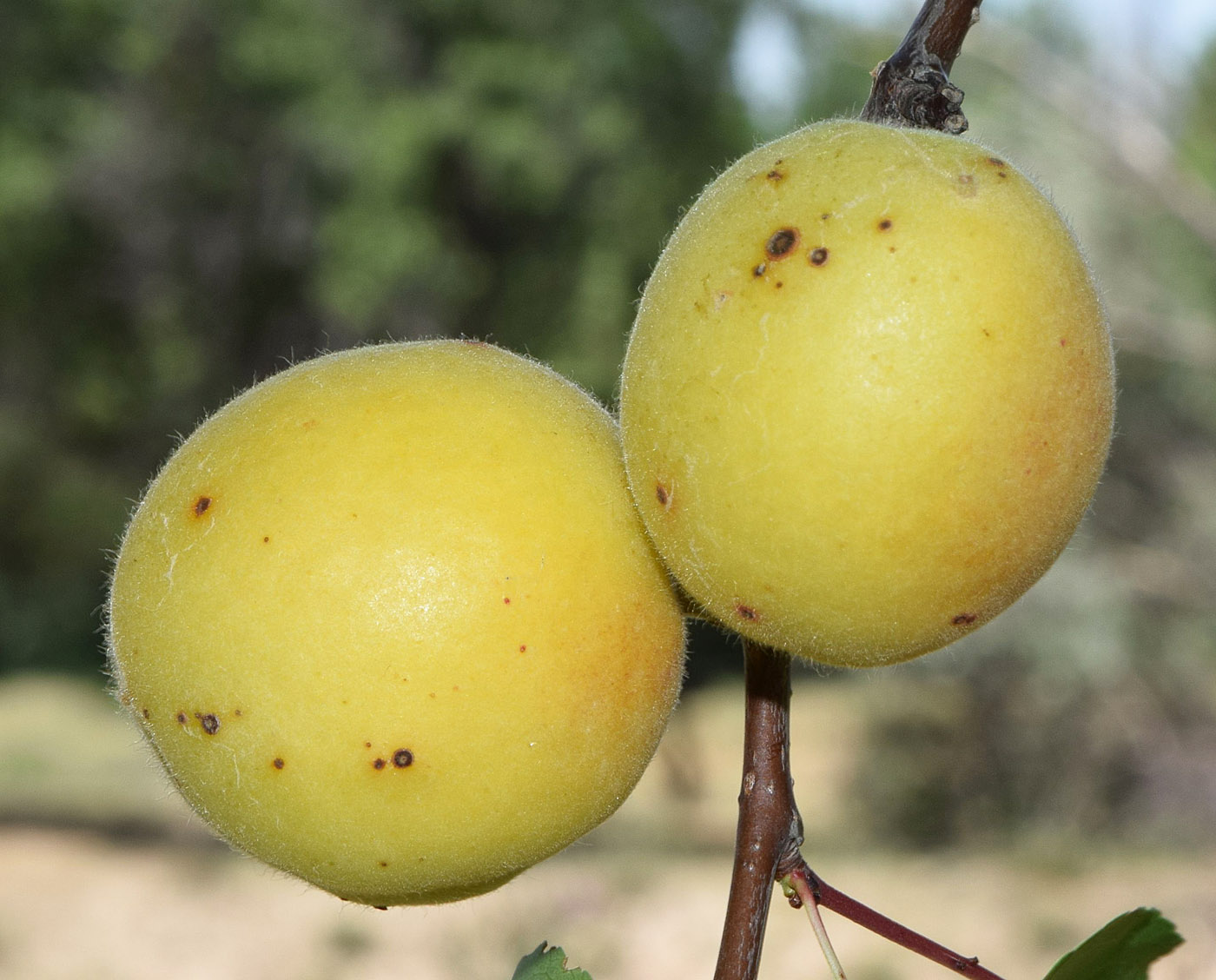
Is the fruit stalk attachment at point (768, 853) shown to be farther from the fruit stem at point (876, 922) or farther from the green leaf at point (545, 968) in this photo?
the green leaf at point (545, 968)

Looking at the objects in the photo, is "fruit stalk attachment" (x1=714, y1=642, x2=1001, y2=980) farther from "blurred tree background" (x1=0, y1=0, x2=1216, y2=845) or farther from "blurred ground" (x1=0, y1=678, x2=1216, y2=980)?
"blurred tree background" (x1=0, y1=0, x2=1216, y2=845)

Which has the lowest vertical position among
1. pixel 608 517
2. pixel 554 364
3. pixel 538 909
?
pixel 608 517

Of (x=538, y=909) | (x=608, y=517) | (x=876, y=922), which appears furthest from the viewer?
(x=538, y=909)

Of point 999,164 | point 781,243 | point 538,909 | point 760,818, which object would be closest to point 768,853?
point 760,818

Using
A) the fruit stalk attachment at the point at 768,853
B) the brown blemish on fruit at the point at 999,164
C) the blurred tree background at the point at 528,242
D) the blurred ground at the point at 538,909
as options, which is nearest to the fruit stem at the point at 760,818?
the fruit stalk attachment at the point at 768,853

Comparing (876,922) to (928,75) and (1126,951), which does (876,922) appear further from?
(928,75)

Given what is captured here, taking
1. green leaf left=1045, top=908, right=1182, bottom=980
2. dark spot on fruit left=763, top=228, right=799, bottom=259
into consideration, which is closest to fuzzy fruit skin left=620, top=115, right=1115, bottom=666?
dark spot on fruit left=763, top=228, right=799, bottom=259

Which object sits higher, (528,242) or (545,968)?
Answer: (528,242)

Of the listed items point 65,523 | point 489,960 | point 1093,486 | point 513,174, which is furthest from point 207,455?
point 65,523
